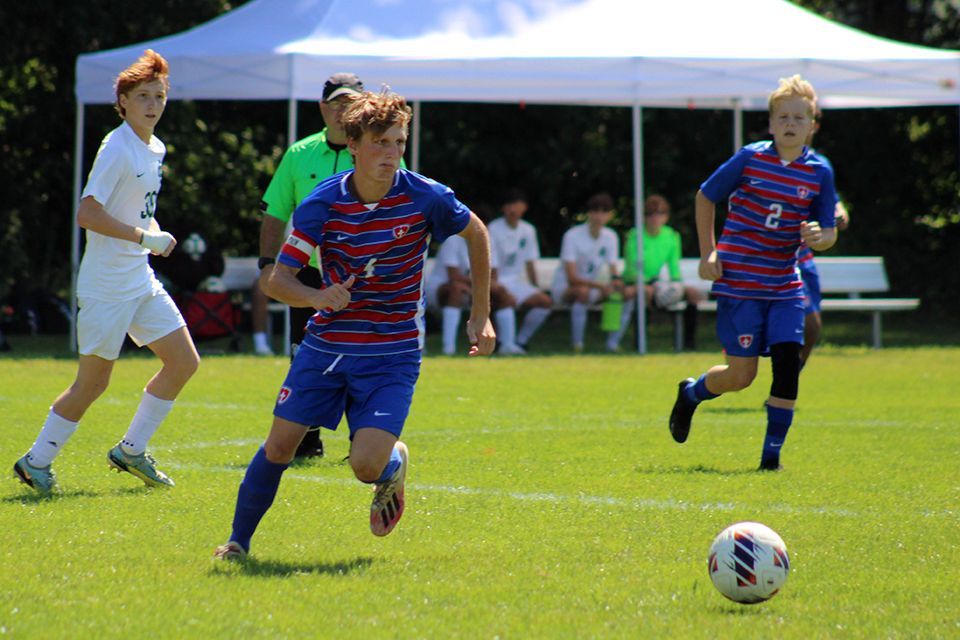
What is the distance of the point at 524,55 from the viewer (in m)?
15.7

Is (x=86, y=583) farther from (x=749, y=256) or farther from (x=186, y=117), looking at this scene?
(x=186, y=117)

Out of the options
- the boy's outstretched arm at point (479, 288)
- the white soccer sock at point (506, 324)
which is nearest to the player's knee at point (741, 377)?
the boy's outstretched arm at point (479, 288)

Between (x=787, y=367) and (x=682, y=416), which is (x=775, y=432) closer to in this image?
(x=787, y=367)

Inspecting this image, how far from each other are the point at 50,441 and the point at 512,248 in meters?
10.9

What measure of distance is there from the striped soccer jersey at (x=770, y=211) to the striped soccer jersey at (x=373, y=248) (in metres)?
2.82

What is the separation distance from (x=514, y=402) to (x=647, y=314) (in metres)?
8.72

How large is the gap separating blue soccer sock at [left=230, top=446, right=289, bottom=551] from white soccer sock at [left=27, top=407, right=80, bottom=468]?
6.17ft

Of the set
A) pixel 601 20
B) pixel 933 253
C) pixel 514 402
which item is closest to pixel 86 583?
pixel 514 402

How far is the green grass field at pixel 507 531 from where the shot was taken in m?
4.72

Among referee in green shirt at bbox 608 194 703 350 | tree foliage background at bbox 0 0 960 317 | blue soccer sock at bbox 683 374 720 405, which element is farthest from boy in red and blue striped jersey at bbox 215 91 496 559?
tree foliage background at bbox 0 0 960 317

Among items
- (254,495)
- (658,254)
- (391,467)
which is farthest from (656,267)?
(254,495)

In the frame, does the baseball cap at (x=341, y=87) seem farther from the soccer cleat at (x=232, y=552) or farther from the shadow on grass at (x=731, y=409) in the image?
the shadow on grass at (x=731, y=409)

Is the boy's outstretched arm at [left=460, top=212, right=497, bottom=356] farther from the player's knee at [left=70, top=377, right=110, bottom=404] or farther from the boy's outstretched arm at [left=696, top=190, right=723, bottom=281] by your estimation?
the boy's outstretched arm at [left=696, top=190, right=723, bottom=281]

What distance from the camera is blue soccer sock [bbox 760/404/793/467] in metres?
7.99
